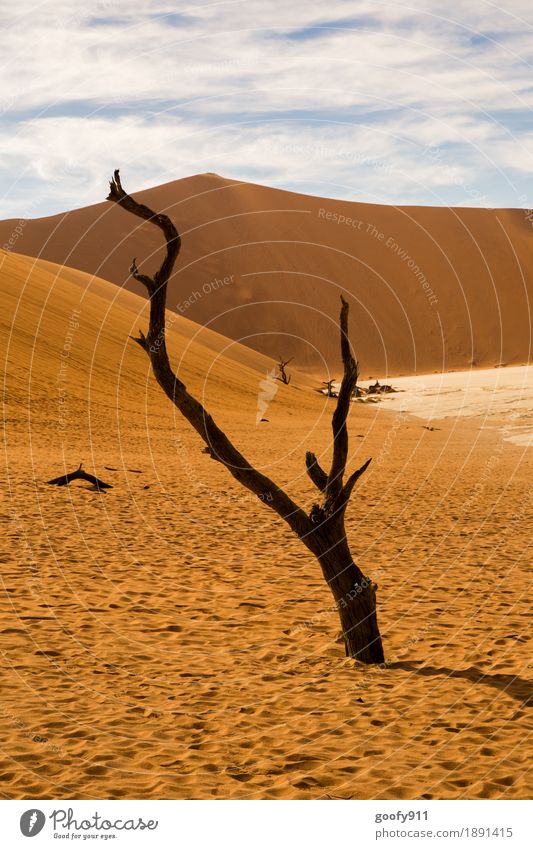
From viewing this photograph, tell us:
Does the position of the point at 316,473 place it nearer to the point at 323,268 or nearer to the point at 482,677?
the point at 482,677

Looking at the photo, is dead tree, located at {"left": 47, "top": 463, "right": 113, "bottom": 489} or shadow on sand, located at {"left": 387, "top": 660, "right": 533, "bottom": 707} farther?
dead tree, located at {"left": 47, "top": 463, "right": 113, "bottom": 489}

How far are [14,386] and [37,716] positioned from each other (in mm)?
26230

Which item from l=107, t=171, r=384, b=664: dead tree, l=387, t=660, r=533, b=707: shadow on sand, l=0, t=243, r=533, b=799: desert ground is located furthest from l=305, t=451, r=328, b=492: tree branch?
l=387, t=660, r=533, b=707: shadow on sand

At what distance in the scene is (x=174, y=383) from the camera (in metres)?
8.58

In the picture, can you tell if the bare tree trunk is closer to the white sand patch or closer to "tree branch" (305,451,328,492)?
"tree branch" (305,451,328,492)

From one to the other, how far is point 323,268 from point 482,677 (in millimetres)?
109581

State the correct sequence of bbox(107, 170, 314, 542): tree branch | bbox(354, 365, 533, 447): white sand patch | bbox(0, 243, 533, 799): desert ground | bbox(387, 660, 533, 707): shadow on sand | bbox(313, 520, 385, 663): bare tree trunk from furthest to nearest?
bbox(354, 365, 533, 447): white sand patch, bbox(313, 520, 385, 663): bare tree trunk, bbox(107, 170, 314, 542): tree branch, bbox(387, 660, 533, 707): shadow on sand, bbox(0, 243, 533, 799): desert ground

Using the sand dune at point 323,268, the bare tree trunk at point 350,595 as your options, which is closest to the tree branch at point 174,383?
the bare tree trunk at point 350,595

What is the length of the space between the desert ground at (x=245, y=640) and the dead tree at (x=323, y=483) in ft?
1.52

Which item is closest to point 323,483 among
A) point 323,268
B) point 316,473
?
point 316,473

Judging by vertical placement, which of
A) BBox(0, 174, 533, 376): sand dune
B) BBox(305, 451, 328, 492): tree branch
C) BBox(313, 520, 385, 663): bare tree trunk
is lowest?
BBox(313, 520, 385, 663): bare tree trunk

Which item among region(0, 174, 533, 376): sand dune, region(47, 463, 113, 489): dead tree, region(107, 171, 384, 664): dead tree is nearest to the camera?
region(107, 171, 384, 664): dead tree

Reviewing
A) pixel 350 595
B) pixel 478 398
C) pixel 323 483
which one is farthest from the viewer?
pixel 478 398

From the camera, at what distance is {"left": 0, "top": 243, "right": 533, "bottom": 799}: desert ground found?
6539mm
